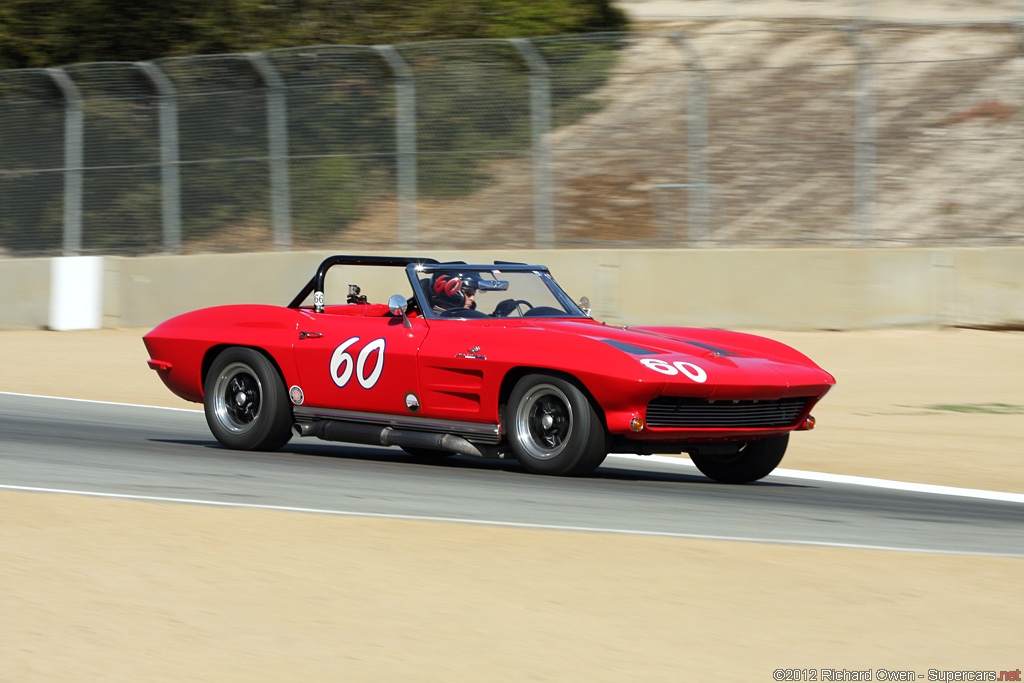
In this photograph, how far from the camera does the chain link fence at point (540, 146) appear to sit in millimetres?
15844

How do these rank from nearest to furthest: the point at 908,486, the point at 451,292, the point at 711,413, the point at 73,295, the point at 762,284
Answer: the point at 711,413, the point at 908,486, the point at 451,292, the point at 762,284, the point at 73,295

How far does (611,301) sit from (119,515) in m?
10.1

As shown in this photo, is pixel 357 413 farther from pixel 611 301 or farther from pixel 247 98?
pixel 247 98

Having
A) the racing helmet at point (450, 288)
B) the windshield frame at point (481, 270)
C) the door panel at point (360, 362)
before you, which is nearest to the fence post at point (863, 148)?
the windshield frame at point (481, 270)

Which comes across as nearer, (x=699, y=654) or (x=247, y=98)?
(x=699, y=654)

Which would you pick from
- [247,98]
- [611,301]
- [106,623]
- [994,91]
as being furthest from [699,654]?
[247,98]

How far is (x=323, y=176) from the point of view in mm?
17641

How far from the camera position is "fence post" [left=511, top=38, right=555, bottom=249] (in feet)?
53.7

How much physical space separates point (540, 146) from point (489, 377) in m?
8.93

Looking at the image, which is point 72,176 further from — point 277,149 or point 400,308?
point 400,308

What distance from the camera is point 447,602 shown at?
4.98 metres

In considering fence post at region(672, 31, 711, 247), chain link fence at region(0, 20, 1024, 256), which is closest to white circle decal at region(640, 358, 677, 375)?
chain link fence at region(0, 20, 1024, 256)

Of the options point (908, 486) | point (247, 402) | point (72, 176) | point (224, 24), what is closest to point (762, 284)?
point (908, 486)

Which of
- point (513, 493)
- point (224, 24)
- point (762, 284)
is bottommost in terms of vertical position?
point (513, 493)
